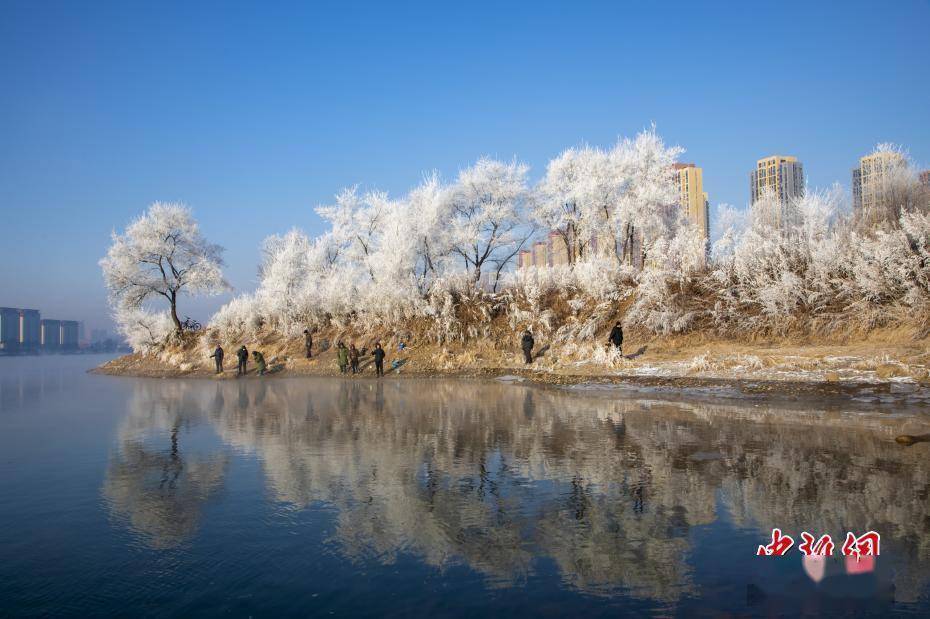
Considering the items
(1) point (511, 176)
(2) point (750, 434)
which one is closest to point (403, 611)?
(2) point (750, 434)

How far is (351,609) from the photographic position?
473cm

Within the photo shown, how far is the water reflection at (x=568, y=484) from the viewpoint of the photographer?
5840 millimetres

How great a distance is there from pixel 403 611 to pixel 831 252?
26.3 m

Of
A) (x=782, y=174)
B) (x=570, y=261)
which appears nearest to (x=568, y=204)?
(x=570, y=261)

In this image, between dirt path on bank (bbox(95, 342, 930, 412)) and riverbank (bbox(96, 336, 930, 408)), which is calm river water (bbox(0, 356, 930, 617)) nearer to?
dirt path on bank (bbox(95, 342, 930, 412))

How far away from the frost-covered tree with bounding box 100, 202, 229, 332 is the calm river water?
115 ft

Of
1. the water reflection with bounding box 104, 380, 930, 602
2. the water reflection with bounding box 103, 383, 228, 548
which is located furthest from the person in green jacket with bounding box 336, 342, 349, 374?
the water reflection with bounding box 103, 383, 228, 548

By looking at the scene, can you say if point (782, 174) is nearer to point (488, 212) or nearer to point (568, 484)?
point (488, 212)

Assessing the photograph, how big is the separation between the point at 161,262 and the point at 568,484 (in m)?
45.1

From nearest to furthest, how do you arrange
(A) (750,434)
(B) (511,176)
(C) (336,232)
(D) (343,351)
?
(A) (750,434)
(D) (343,351)
(B) (511,176)
(C) (336,232)

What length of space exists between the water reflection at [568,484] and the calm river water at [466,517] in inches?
1.4

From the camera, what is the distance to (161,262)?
45.5 meters

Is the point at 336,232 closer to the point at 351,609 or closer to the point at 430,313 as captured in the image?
the point at 430,313

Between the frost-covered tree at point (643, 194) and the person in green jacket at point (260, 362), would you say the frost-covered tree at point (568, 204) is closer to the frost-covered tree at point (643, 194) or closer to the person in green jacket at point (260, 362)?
the frost-covered tree at point (643, 194)
